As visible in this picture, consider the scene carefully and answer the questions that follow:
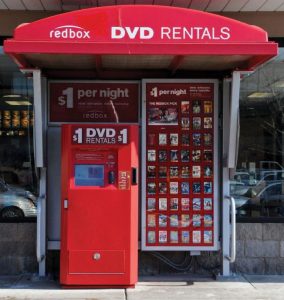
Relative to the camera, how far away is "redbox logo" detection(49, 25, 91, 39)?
5.64 metres

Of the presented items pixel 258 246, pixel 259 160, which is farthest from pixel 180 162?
pixel 258 246

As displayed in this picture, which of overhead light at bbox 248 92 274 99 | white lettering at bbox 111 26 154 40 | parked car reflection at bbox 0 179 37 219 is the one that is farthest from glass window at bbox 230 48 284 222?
parked car reflection at bbox 0 179 37 219

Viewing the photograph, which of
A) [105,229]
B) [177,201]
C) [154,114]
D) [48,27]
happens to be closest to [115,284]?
[105,229]

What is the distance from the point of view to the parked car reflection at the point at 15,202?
282 inches

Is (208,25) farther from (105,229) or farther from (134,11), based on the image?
(105,229)

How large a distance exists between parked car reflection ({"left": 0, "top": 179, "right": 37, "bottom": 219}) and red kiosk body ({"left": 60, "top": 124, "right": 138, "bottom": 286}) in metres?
1.05

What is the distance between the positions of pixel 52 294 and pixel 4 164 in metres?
1.93

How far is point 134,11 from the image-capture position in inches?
227

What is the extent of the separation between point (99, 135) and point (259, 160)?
7.66 ft

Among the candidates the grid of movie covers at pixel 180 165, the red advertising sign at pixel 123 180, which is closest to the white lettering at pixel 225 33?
the grid of movie covers at pixel 180 165

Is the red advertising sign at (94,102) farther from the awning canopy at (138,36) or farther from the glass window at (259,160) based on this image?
the glass window at (259,160)

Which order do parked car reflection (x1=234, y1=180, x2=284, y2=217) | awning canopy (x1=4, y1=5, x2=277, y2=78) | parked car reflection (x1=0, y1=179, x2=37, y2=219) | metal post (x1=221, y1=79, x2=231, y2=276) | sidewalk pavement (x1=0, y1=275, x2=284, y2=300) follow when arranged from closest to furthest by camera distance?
awning canopy (x1=4, y1=5, x2=277, y2=78) < sidewalk pavement (x1=0, y1=275, x2=284, y2=300) < metal post (x1=221, y1=79, x2=231, y2=276) < parked car reflection (x1=0, y1=179, x2=37, y2=219) < parked car reflection (x1=234, y1=180, x2=284, y2=217)

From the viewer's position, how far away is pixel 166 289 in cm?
647

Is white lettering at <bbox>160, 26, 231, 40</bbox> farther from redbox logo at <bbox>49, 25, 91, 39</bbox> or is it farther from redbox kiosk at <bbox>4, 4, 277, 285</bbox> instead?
redbox logo at <bbox>49, 25, 91, 39</bbox>
